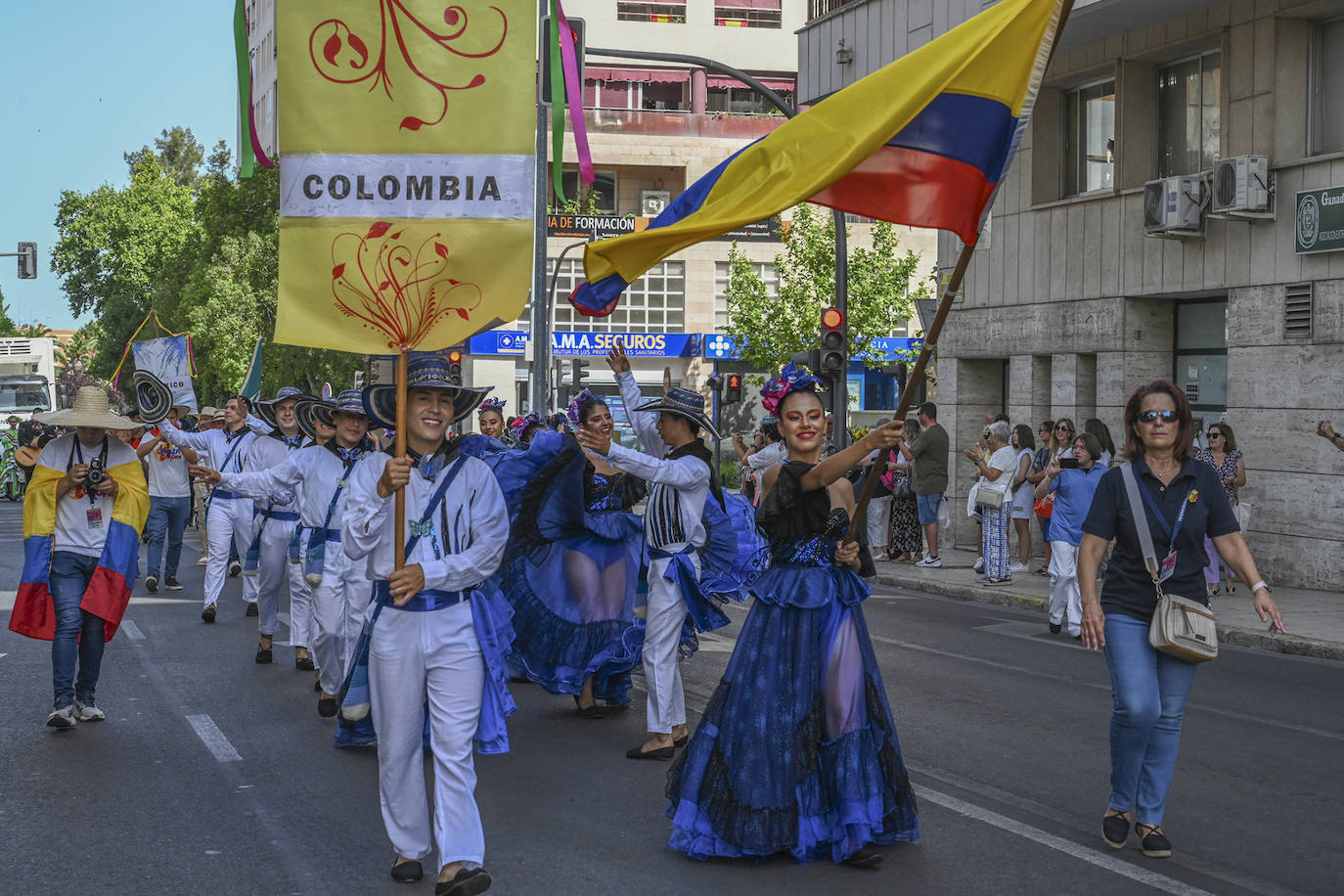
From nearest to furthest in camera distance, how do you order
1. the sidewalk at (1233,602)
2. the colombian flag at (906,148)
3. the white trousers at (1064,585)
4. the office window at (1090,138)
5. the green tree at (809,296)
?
1. the colombian flag at (906,148)
2. the sidewalk at (1233,602)
3. the white trousers at (1064,585)
4. the office window at (1090,138)
5. the green tree at (809,296)

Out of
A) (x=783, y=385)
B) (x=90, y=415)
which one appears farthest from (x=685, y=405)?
(x=90, y=415)

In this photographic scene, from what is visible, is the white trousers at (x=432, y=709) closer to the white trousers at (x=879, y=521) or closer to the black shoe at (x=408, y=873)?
the black shoe at (x=408, y=873)

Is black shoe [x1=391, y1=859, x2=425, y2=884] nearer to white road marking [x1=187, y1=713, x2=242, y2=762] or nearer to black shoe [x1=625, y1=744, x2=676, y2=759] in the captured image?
black shoe [x1=625, y1=744, x2=676, y2=759]

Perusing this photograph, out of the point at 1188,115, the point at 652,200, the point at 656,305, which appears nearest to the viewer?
the point at 1188,115

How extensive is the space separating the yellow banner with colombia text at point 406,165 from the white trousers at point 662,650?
2.46 meters

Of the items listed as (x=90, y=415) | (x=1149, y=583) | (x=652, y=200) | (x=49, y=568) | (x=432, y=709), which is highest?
(x=652, y=200)

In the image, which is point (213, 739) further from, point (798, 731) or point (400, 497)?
point (798, 731)

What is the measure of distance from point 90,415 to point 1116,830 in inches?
231

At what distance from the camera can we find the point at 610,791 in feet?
22.4

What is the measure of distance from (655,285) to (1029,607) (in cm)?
3768

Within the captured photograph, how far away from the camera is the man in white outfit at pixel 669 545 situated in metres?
7.42

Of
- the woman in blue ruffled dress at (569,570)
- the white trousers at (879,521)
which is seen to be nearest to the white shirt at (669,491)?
the woman in blue ruffled dress at (569,570)

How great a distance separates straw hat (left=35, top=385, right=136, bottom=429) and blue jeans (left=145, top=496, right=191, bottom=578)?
740 centimetres

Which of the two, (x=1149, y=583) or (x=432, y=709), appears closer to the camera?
(x=432, y=709)
